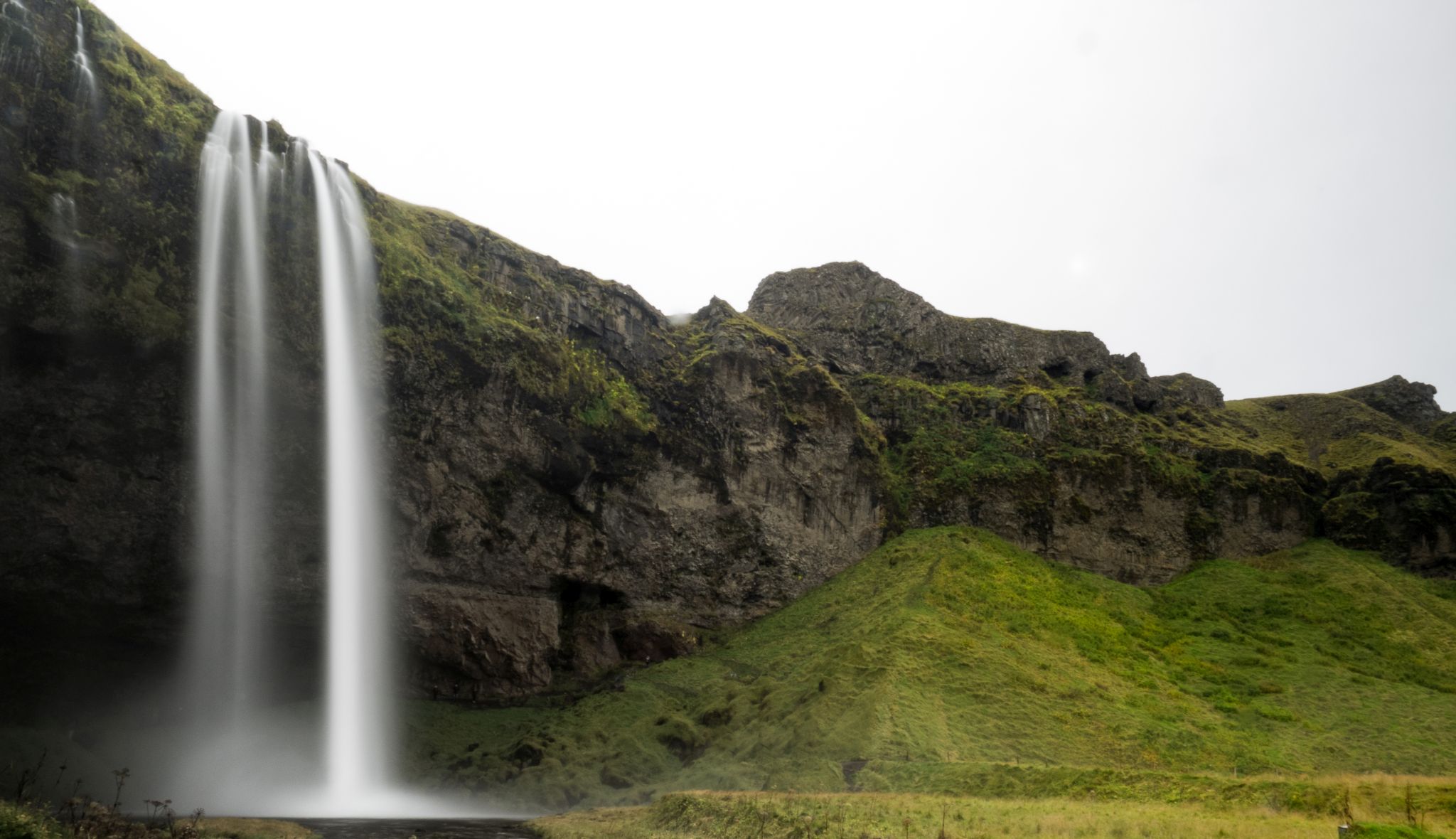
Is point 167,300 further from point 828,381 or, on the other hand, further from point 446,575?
point 828,381

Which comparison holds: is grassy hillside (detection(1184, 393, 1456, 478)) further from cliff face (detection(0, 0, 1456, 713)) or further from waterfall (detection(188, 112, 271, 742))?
waterfall (detection(188, 112, 271, 742))

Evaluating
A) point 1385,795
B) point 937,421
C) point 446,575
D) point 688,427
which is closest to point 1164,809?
point 1385,795

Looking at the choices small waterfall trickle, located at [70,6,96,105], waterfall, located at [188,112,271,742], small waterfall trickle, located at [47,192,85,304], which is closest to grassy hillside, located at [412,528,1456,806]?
waterfall, located at [188,112,271,742]

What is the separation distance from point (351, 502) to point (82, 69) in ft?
81.8

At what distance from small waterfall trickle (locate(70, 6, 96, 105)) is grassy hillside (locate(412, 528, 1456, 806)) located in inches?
1510

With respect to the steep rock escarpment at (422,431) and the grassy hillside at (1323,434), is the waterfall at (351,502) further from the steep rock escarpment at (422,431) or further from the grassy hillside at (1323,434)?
the grassy hillside at (1323,434)

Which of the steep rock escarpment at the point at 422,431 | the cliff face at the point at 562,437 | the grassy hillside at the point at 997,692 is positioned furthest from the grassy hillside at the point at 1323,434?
the steep rock escarpment at the point at 422,431

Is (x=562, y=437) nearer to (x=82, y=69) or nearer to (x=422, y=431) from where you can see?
(x=422, y=431)

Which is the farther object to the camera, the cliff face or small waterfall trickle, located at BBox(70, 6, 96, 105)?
the cliff face

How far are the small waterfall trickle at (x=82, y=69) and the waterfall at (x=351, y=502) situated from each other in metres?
10.5

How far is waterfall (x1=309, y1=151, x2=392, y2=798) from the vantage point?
48781 mm

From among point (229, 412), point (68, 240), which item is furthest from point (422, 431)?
point (68, 240)

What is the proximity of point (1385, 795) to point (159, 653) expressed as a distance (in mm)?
57540

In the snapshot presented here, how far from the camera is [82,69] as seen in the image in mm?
40094
